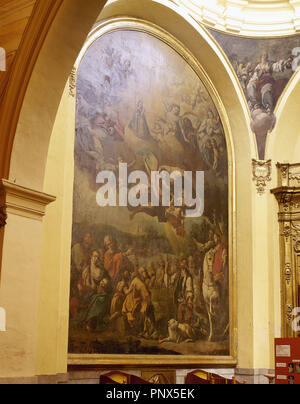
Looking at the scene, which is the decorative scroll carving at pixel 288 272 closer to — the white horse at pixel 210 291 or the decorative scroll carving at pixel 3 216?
the white horse at pixel 210 291

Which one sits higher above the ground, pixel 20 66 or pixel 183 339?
pixel 20 66

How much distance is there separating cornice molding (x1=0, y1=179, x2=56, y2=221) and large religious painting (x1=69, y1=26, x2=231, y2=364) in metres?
2.94

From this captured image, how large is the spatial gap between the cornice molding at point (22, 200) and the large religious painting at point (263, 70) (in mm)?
8318

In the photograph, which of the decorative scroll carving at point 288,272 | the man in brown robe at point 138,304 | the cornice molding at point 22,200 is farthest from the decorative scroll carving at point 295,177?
the cornice molding at point 22,200

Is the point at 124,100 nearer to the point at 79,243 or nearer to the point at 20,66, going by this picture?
the point at 79,243

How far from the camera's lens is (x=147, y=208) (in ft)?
39.3

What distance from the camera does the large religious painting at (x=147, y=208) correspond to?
10.6 metres

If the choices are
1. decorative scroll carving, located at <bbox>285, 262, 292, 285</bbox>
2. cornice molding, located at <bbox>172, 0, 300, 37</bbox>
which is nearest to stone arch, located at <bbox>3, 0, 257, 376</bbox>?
cornice molding, located at <bbox>172, 0, 300, 37</bbox>

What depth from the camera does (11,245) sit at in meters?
6.86

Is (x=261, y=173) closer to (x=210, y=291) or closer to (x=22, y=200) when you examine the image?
(x=210, y=291)

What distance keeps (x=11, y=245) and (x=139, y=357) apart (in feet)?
16.7

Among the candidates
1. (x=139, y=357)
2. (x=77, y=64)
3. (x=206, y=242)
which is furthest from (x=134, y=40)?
(x=139, y=357)

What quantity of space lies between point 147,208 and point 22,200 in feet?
16.7

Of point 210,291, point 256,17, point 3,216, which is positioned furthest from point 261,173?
point 3,216
